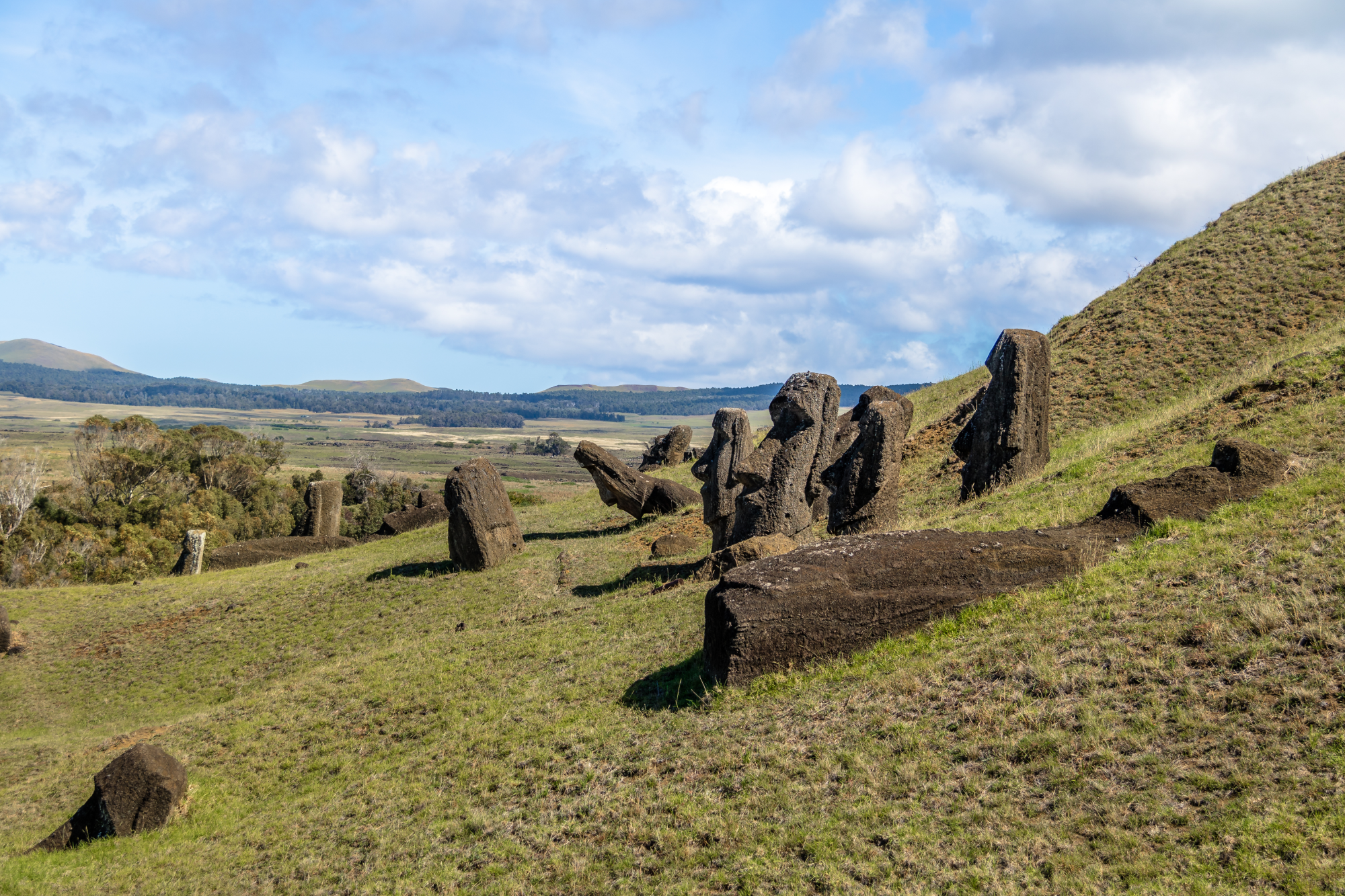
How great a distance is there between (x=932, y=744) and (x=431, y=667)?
1093 centimetres

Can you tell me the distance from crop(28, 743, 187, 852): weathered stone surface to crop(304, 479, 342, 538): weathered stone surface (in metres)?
27.0

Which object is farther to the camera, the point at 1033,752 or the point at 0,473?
the point at 0,473

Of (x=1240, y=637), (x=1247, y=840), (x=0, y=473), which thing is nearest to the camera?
(x=1247, y=840)

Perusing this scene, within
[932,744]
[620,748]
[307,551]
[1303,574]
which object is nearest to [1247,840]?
[932,744]

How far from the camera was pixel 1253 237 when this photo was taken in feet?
113

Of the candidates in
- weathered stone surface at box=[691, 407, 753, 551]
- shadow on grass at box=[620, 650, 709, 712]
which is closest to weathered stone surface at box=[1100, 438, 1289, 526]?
shadow on grass at box=[620, 650, 709, 712]

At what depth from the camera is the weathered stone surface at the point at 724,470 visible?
71.8 ft

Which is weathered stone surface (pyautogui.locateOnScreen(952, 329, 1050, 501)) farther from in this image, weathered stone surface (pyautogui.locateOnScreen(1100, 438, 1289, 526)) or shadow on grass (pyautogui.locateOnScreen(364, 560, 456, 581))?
shadow on grass (pyautogui.locateOnScreen(364, 560, 456, 581))

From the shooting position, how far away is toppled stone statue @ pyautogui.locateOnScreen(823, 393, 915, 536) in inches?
688

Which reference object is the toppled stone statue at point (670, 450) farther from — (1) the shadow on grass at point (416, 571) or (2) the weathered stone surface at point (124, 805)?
(2) the weathered stone surface at point (124, 805)

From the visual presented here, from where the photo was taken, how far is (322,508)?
38.2m

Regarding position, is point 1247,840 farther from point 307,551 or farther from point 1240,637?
point 307,551

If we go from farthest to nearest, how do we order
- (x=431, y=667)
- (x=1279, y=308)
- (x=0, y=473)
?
(x=0, y=473) → (x=1279, y=308) → (x=431, y=667)

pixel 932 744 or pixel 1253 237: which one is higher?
pixel 1253 237
